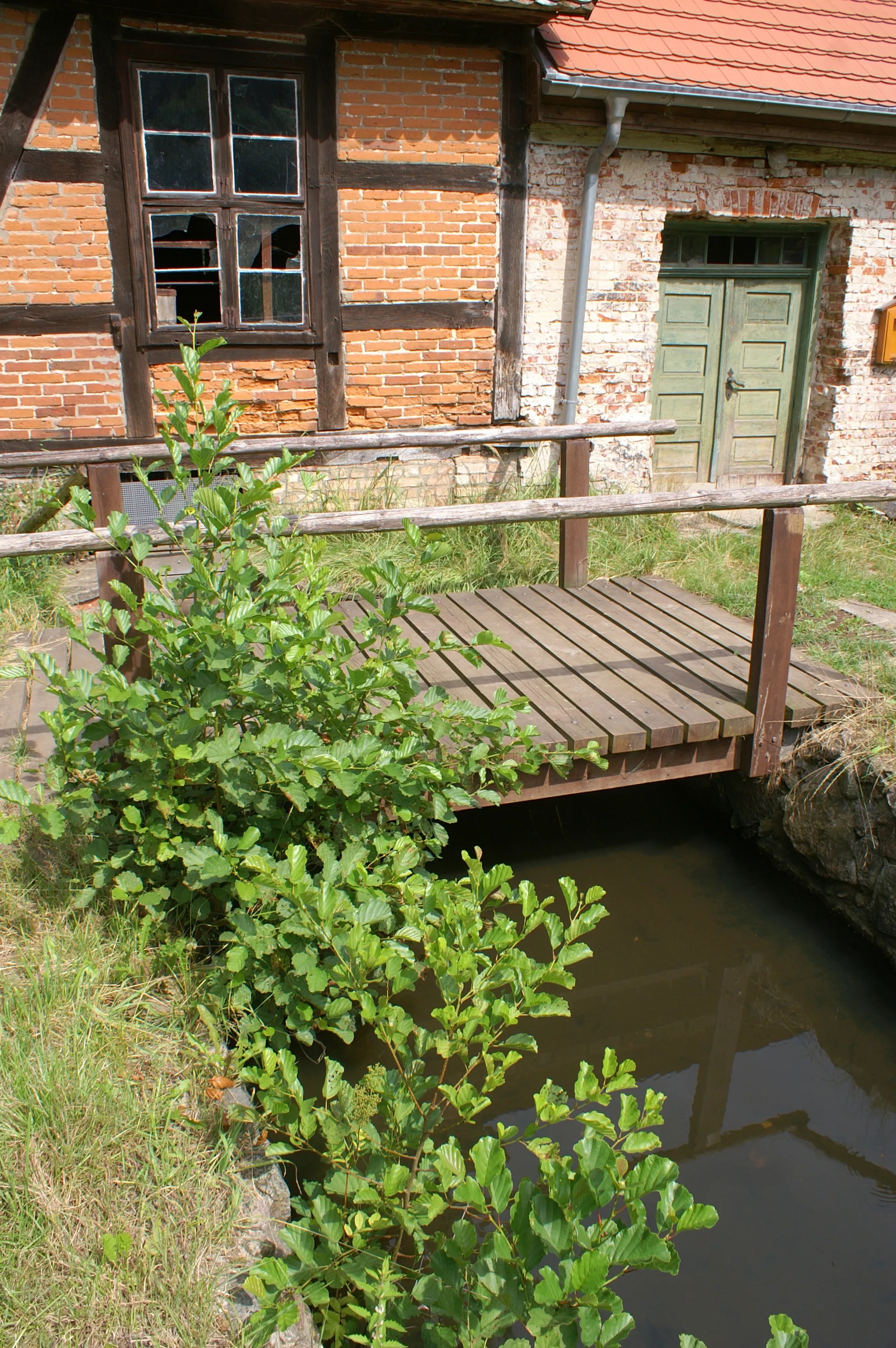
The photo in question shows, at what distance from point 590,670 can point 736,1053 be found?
159 centimetres

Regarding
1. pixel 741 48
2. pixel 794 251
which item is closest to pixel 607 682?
pixel 794 251

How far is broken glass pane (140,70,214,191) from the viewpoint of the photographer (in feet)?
19.6

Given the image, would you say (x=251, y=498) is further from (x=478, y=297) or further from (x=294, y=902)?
(x=478, y=297)

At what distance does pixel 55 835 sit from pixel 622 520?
4.60 m

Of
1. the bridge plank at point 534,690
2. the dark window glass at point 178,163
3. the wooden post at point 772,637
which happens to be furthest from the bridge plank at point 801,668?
the dark window glass at point 178,163

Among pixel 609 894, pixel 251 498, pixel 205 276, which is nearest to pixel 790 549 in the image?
pixel 609 894

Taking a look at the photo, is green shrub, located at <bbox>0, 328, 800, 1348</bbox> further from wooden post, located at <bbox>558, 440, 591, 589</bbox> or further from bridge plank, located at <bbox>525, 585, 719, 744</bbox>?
wooden post, located at <bbox>558, 440, 591, 589</bbox>

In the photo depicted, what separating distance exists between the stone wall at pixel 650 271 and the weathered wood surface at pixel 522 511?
12.8ft

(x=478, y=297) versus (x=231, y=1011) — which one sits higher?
(x=478, y=297)

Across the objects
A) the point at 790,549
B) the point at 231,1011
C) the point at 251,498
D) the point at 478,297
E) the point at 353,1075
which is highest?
the point at 478,297

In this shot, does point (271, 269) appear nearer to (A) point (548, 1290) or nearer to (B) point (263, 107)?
(B) point (263, 107)

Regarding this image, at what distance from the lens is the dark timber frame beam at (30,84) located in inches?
220

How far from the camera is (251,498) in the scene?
256 cm

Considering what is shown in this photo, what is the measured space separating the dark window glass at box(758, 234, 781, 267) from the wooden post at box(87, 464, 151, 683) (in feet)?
20.6
